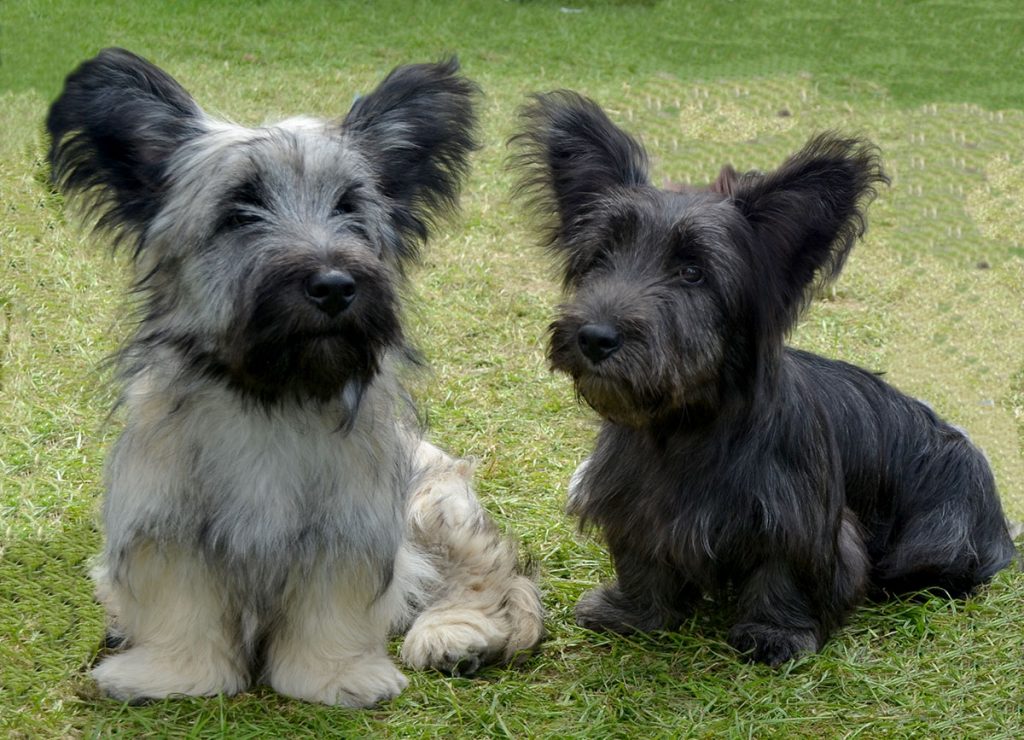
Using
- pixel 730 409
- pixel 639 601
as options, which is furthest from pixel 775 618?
pixel 730 409

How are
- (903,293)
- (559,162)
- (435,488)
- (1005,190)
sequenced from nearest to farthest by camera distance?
1. (559,162)
2. (435,488)
3. (903,293)
4. (1005,190)

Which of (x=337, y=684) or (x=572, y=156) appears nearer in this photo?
(x=337, y=684)

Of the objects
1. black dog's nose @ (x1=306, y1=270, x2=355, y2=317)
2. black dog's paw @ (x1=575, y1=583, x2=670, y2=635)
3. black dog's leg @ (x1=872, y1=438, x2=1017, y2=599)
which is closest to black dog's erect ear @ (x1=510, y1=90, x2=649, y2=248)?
black dog's nose @ (x1=306, y1=270, x2=355, y2=317)

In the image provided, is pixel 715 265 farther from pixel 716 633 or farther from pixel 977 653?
pixel 977 653

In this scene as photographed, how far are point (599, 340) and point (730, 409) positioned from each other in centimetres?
58

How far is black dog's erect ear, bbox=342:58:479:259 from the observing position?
13.1 ft

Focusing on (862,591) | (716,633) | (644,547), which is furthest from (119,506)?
(862,591)

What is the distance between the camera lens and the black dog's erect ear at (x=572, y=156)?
4.37m

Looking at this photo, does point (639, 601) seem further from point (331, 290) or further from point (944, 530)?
point (331, 290)

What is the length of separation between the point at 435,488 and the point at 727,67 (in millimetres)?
8359

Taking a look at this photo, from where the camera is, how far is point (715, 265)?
4.05 metres

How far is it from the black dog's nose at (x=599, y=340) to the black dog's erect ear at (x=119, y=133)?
1.35 m

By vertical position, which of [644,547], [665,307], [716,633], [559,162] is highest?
[559,162]

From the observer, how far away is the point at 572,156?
4.42m
